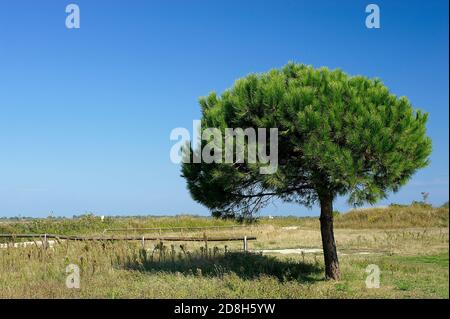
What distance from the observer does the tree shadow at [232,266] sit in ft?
43.8

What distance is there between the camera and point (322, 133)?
11.4m

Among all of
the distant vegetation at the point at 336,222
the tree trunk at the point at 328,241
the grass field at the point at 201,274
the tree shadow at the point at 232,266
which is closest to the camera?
the grass field at the point at 201,274

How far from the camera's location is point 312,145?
11.3 metres

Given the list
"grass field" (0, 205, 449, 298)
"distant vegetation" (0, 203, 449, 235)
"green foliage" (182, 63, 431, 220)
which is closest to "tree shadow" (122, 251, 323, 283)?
"grass field" (0, 205, 449, 298)

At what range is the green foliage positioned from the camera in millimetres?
11430

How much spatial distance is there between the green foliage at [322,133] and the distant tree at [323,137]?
0.08 ft

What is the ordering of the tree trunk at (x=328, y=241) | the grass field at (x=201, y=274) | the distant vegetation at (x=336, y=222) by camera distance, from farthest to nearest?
the distant vegetation at (x=336, y=222)
the tree trunk at (x=328, y=241)
the grass field at (x=201, y=274)

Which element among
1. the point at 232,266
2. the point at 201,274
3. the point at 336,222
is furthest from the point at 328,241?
the point at 336,222

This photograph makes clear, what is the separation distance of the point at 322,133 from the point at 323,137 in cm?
10

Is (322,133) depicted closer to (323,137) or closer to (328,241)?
(323,137)

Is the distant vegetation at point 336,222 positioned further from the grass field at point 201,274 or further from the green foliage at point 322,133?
the green foliage at point 322,133

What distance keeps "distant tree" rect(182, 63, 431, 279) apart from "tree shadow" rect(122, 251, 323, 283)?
3.31 ft

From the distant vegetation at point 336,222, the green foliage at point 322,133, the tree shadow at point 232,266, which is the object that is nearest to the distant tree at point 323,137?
the green foliage at point 322,133
